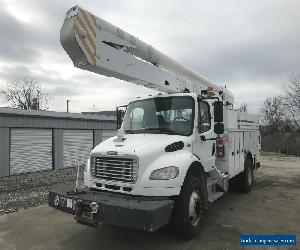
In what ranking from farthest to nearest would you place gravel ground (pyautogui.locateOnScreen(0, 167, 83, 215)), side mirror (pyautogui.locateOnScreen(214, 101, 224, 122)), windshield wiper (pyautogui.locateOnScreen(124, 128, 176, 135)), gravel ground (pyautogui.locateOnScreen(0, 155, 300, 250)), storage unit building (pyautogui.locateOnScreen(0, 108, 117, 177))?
storage unit building (pyautogui.locateOnScreen(0, 108, 117, 177))
gravel ground (pyautogui.locateOnScreen(0, 167, 83, 215))
side mirror (pyautogui.locateOnScreen(214, 101, 224, 122))
windshield wiper (pyautogui.locateOnScreen(124, 128, 176, 135))
gravel ground (pyautogui.locateOnScreen(0, 155, 300, 250))

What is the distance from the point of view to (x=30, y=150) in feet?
55.0

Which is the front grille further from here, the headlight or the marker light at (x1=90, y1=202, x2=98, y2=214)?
the marker light at (x1=90, y1=202, x2=98, y2=214)

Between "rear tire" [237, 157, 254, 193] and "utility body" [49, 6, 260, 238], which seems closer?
"utility body" [49, 6, 260, 238]

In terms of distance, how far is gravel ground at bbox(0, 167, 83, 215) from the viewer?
877 centimetres

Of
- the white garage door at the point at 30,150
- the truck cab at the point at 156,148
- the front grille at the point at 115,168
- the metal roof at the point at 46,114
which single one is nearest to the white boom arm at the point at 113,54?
the truck cab at the point at 156,148

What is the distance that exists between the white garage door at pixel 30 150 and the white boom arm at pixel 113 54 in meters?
11.6

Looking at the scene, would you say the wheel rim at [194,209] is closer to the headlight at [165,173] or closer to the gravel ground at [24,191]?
the headlight at [165,173]

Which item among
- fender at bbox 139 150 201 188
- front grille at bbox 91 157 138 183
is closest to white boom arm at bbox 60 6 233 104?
front grille at bbox 91 157 138 183

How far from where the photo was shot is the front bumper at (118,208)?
14.4 feet

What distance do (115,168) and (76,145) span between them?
1529 centimetres

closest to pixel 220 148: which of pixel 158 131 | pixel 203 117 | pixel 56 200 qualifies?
pixel 203 117

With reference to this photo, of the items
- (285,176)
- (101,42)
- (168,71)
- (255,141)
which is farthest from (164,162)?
(285,176)

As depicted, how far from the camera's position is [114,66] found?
544cm

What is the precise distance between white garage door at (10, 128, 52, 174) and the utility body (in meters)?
10.8
